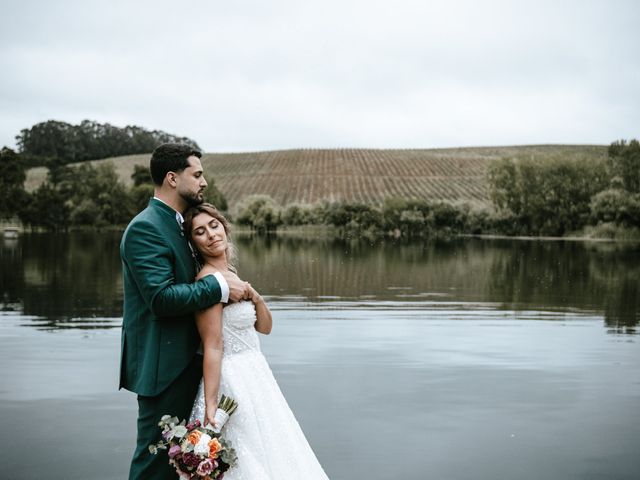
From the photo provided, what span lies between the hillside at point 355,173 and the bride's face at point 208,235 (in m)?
82.5

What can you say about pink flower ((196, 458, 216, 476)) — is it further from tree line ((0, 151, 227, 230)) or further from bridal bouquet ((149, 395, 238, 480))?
tree line ((0, 151, 227, 230))

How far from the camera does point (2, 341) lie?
1225 centimetres

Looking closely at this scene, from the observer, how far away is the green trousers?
372 centimetres

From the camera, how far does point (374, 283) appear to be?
2352cm

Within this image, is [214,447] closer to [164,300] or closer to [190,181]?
[164,300]

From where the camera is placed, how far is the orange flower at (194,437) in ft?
11.5

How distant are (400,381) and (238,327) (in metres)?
5.59

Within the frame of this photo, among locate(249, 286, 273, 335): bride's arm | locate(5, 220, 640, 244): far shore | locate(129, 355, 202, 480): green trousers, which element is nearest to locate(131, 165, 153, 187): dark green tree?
locate(5, 220, 640, 244): far shore

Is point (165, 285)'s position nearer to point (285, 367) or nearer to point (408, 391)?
point (408, 391)

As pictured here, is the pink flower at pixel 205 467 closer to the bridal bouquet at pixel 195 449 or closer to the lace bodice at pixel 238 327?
the bridal bouquet at pixel 195 449

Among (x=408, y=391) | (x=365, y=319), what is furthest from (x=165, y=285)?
(x=365, y=319)

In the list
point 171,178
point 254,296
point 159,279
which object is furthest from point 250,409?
point 171,178

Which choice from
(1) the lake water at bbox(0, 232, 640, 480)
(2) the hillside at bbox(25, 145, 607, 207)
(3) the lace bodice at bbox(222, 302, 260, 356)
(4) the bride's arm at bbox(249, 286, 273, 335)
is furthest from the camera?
(2) the hillside at bbox(25, 145, 607, 207)

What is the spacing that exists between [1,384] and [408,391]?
15.8ft
